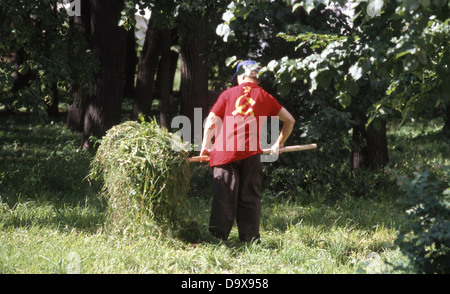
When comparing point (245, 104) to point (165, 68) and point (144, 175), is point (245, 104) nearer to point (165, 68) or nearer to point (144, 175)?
point (144, 175)

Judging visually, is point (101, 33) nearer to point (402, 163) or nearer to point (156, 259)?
point (402, 163)

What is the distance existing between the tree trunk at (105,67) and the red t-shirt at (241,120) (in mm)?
5471

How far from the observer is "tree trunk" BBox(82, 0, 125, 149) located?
10547 mm

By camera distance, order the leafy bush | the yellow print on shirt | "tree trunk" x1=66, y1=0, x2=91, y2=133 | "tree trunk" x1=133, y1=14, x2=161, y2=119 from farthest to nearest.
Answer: "tree trunk" x1=133, y1=14, x2=161, y2=119, "tree trunk" x1=66, y1=0, x2=91, y2=133, the yellow print on shirt, the leafy bush

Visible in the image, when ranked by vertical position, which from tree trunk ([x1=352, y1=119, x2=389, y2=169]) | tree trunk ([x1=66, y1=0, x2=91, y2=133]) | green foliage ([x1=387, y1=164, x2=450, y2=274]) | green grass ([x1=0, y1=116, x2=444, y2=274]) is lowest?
green grass ([x1=0, y1=116, x2=444, y2=274])

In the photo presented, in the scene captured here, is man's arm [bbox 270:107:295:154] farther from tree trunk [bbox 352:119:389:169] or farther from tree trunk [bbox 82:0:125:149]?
tree trunk [bbox 82:0:125:149]

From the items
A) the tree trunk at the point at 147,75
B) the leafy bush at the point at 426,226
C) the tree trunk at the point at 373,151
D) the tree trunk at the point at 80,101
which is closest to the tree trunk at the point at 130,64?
the tree trunk at the point at 147,75

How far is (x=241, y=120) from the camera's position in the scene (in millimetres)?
5422

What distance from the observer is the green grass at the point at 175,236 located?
15.7 feet

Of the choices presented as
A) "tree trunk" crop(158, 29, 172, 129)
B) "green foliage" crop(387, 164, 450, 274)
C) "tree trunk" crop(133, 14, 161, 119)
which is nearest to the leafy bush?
"green foliage" crop(387, 164, 450, 274)

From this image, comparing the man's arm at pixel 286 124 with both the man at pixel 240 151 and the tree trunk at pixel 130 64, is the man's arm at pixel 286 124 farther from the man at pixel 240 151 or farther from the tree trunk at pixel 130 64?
the tree trunk at pixel 130 64

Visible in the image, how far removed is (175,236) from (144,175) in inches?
26.8

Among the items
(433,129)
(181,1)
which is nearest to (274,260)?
(181,1)

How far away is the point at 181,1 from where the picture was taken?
300 inches
